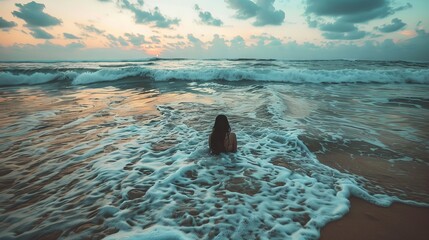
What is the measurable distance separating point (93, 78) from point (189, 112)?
15.5 meters

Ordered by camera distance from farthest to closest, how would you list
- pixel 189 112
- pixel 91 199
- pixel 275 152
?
pixel 189 112 < pixel 275 152 < pixel 91 199

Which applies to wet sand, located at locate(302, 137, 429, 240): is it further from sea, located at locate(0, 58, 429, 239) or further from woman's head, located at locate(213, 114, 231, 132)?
woman's head, located at locate(213, 114, 231, 132)

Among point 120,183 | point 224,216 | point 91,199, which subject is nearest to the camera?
point 224,216

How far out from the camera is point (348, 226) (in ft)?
9.02

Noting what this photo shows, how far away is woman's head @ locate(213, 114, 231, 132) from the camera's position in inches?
171

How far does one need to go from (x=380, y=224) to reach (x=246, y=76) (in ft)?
59.7

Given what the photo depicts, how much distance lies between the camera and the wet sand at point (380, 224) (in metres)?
2.59

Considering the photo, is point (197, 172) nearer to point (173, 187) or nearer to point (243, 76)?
point (173, 187)

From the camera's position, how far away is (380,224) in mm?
2768

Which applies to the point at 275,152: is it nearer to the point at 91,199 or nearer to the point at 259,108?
the point at 91,199

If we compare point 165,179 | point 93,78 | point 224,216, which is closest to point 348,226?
point 224,216

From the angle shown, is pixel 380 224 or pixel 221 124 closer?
pixel 380 224

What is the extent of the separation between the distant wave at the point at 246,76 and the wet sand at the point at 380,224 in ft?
55.4

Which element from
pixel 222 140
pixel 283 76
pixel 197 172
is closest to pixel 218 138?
pixel 222 140
